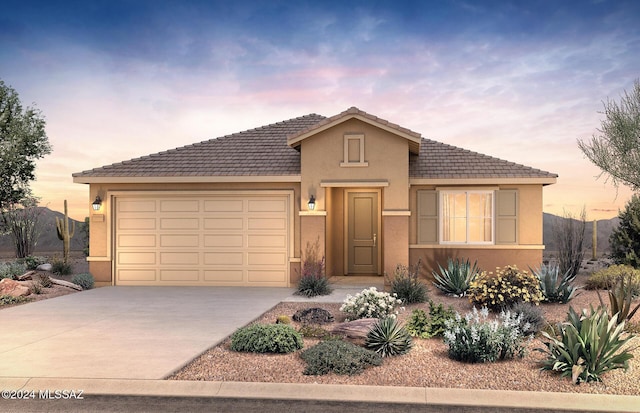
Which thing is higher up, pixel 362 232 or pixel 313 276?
pixel 362 232

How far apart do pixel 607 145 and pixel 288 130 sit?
10615mm

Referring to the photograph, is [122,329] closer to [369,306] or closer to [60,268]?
[369,306]

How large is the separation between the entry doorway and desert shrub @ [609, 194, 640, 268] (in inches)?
287

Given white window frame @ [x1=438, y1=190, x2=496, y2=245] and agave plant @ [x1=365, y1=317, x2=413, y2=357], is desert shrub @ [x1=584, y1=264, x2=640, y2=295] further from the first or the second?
agave plant @ [x1=365, y1=317, x2=413, y2=357]

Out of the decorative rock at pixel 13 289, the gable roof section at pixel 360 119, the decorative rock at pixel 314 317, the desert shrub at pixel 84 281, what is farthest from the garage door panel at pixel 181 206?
the decorative rock at pixel 314 317

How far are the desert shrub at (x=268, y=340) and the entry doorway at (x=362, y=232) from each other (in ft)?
27.9

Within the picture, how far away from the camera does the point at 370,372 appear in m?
6.67

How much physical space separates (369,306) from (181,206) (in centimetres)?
790

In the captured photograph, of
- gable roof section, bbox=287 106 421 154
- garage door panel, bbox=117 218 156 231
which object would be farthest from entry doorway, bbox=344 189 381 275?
garage door panel, bbox=117 218 156 231

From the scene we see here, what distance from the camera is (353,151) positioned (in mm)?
14695

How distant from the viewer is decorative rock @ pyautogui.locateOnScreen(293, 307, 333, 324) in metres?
9.66

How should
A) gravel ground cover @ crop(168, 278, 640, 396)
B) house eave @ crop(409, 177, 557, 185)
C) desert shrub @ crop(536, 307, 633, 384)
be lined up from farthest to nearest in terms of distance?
house eave @ crop(409, 177, 557, 185) → desert shrub @ crop(536, 307, 633, 384) → gravel ground cover @ crop(168, 278, 640, 396)

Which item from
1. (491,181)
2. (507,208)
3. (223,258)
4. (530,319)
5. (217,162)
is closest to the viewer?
(530,319)

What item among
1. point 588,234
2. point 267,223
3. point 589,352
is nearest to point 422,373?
point 589,352
